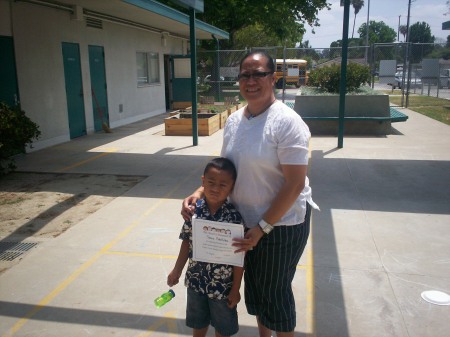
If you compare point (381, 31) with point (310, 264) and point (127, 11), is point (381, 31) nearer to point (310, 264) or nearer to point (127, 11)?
point (127, 11)

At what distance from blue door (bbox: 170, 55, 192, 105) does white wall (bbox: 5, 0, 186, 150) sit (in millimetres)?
3336

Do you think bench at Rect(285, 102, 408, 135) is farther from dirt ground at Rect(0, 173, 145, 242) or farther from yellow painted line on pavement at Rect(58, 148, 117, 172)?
dirt ground at Rect(0, 173, 145, 242)

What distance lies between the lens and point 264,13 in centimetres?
2173

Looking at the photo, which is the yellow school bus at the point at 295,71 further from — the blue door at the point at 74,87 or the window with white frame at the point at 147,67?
the blue door at the point at 74,87

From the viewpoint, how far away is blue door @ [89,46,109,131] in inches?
469

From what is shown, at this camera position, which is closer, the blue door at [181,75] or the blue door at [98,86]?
the blue door at [98,86]

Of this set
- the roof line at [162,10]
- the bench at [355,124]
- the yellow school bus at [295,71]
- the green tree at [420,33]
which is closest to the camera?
the roof line at [162,10]

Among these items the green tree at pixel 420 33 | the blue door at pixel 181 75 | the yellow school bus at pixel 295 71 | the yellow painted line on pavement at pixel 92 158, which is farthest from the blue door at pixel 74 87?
the green tree at pixel 420 33

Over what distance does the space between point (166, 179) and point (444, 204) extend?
4263mm

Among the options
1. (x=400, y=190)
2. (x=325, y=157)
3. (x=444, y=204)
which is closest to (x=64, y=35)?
(x=325, y=157)

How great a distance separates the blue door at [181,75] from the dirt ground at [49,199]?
11167 mm

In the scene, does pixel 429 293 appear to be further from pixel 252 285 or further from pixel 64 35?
pixel 64 35

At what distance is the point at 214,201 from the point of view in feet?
7.36

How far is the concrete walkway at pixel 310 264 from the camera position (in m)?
3.11
